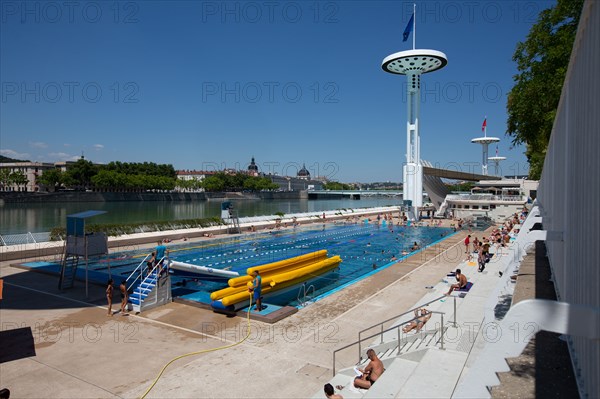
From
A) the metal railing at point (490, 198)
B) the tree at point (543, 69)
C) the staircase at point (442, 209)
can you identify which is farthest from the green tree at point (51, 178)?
the tree at point (543, 69)

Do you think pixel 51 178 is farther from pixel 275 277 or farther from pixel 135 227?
pixel 275 277

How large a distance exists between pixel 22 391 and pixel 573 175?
975cm

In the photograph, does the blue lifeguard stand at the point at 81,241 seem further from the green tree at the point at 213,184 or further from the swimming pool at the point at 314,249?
the green tree at the point at 213,184

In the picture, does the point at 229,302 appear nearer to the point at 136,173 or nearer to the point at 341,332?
the point at 341,332

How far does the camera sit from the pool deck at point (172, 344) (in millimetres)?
7793

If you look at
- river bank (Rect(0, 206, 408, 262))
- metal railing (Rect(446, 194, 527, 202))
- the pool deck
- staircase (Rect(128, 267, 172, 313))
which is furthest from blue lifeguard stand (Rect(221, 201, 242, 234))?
metal railing (Rect(446, 194, 527, 202))

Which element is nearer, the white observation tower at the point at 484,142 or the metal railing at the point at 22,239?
the metal railing at the point at 22,239

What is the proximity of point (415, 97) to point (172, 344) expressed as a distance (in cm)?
5124

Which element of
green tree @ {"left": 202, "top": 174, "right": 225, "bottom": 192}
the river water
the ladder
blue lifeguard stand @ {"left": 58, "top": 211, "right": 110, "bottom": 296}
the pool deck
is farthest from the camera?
green tree @ {"left": 202, "top": 174, "right": 225, "bottom": 192}

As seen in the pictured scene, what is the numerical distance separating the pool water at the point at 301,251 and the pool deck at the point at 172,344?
9.66 ft

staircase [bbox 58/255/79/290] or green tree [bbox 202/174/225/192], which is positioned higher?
green tree [bbox 202/174/225/192]

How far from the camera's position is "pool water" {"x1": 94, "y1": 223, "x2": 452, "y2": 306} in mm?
17734

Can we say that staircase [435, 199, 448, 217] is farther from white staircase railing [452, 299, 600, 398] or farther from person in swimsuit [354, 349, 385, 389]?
white staircase railing [452, 299, 600, 398]

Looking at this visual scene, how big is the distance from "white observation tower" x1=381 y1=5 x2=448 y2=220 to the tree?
34.2 metres
